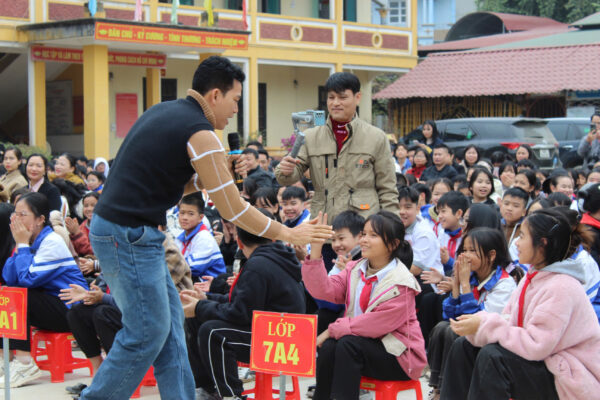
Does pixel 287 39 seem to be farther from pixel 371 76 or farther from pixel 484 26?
pixel 484 26

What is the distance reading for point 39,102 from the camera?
18.3 metres

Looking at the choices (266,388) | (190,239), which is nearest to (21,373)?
(190,239)

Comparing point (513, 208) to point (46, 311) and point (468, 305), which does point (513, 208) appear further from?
point (46, 311)

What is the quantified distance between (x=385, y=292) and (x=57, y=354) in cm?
275

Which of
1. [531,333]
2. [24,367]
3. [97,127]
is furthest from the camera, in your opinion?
[97,127]

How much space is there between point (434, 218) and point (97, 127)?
11762mm

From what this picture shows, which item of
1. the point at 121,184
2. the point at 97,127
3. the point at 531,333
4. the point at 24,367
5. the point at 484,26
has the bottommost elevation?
the point at 24,367

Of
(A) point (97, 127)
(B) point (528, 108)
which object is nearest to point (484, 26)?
(B) point (528, 108)

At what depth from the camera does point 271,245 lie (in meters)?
4.97

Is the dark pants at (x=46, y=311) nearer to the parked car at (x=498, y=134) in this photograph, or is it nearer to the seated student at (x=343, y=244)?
the seated student at (x=343, y=244)

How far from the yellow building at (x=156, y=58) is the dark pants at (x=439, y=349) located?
1328cm

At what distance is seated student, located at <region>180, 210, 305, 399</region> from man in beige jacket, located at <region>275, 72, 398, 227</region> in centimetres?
68

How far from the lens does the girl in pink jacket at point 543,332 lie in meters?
3.85

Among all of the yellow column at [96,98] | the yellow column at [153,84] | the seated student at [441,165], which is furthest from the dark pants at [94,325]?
the yellow column at [153,84]
